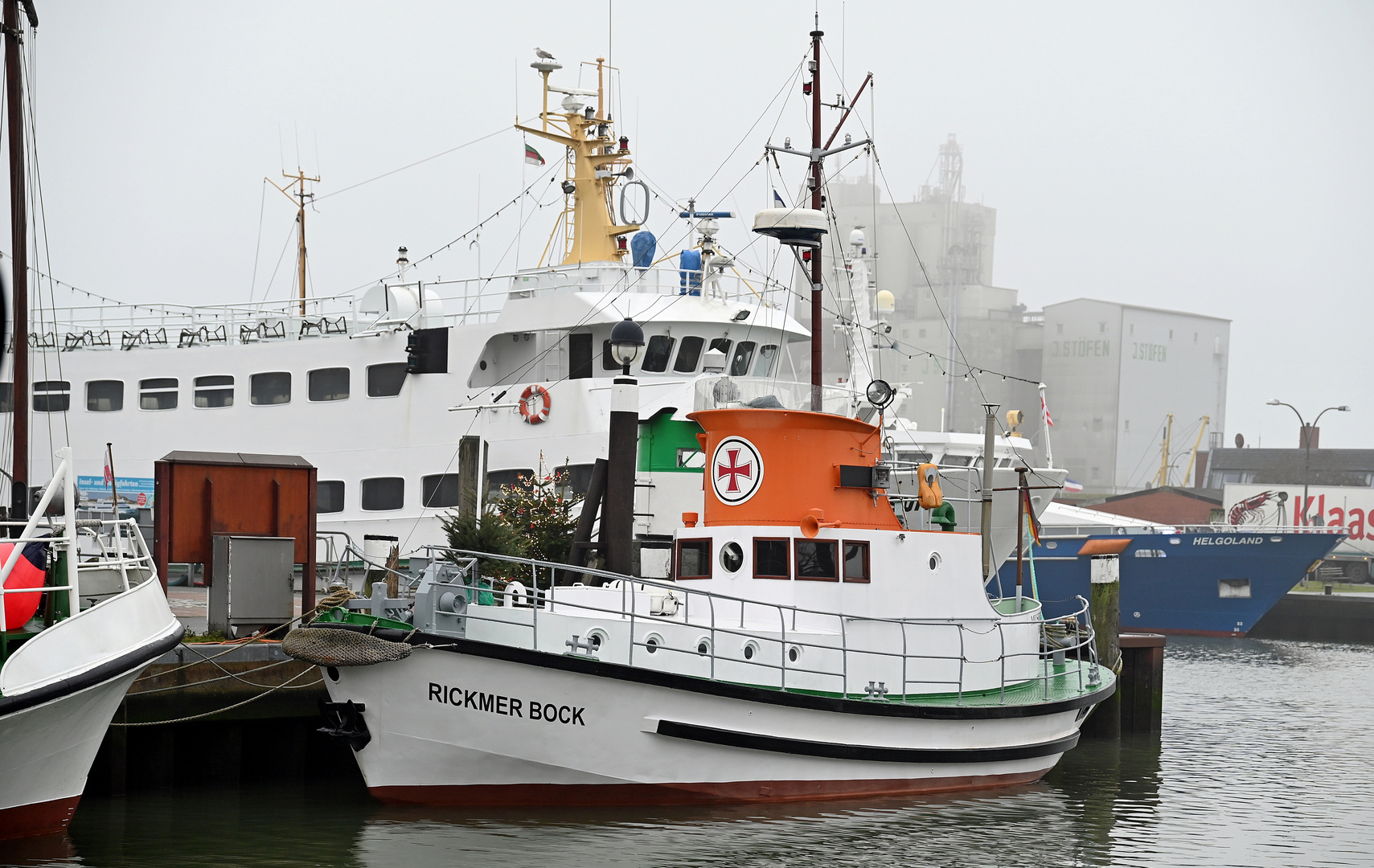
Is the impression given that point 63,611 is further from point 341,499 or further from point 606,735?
point 341,499

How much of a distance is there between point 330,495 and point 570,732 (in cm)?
1658

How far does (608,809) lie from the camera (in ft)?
45.0

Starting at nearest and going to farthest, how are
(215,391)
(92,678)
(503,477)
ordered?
1. (92,678)
2. (503,477)
3. (215,391)

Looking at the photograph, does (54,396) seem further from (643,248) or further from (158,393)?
(643,248)

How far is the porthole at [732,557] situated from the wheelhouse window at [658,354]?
10575mm

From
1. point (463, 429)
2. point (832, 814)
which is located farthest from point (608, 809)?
point (463, 429)

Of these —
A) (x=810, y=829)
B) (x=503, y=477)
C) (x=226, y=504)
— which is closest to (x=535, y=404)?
(x=503, y=477)

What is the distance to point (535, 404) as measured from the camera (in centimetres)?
2575

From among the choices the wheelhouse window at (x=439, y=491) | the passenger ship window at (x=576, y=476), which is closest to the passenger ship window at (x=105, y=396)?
the wheelhouse window at (x=439, y=491)

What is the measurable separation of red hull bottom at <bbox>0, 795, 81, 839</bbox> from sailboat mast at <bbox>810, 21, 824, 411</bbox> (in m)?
→ 8.93

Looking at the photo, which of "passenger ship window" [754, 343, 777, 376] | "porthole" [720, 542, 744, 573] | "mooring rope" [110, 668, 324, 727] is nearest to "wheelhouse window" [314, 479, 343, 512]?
"passenger ship window" [754, 343, 777, 376]

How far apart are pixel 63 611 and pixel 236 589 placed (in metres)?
3.12

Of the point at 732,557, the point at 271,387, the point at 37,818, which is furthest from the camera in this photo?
the point at 271,387

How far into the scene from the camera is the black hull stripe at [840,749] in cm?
1366
